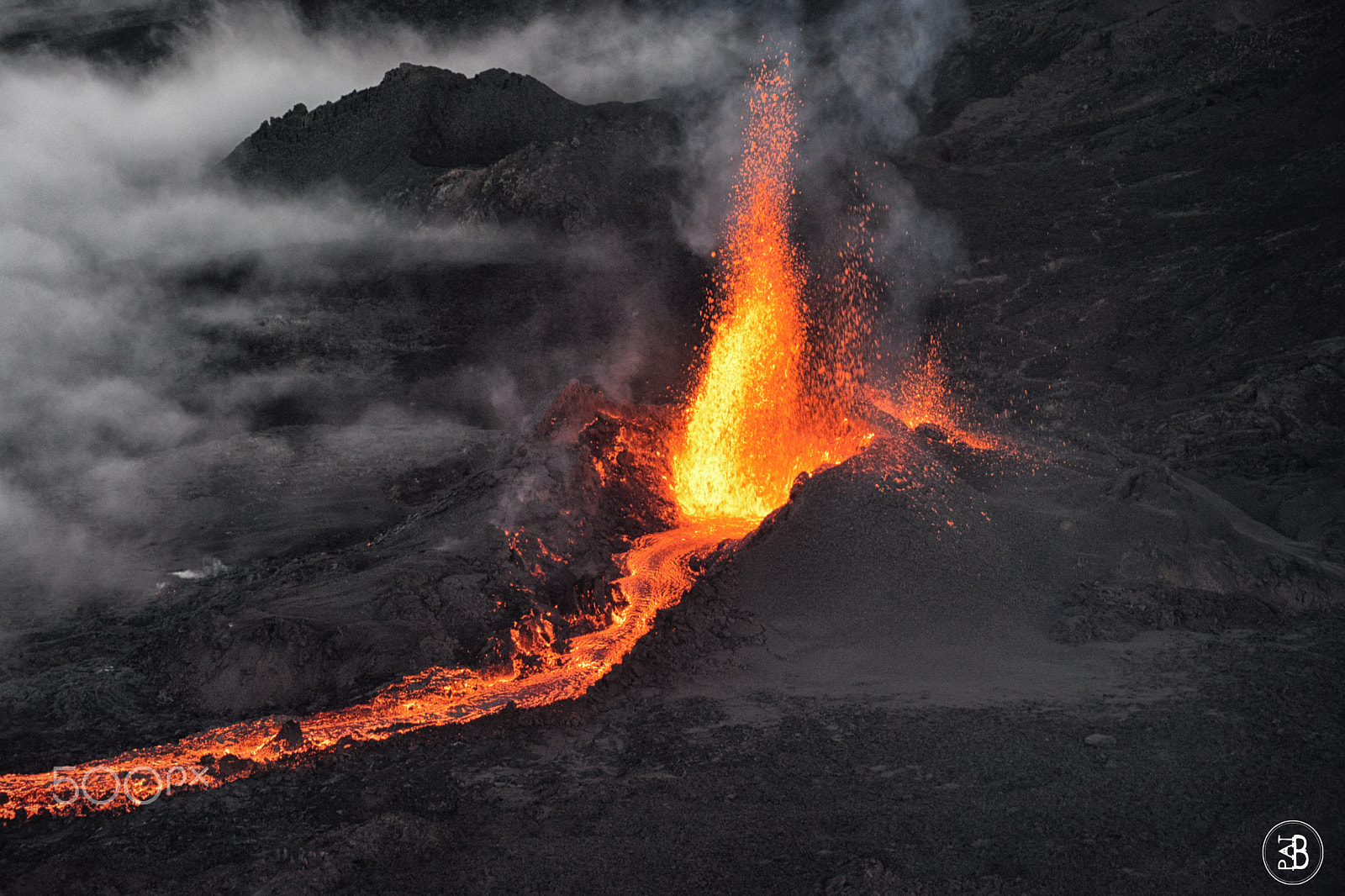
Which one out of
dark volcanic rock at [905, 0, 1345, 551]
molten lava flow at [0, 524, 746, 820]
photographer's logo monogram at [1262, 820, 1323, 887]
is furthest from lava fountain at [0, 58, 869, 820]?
dark volcanic rock at [905, 0, 1345, 551]

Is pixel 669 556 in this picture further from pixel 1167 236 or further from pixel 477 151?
pixel 477 151

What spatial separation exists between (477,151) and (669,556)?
1949cm

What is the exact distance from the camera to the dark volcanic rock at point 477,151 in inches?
860

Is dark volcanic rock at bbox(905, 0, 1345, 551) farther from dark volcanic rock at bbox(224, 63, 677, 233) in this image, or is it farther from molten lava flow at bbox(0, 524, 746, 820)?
dark volcanic rock at bbox(224, 63, 677, 233)

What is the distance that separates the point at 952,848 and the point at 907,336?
13749mm

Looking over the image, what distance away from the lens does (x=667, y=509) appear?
10.1m

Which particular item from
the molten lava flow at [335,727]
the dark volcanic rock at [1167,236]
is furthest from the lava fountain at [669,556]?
the dark volcanic rock at [1167,236]

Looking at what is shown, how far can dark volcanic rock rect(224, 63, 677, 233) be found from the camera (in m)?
21.8

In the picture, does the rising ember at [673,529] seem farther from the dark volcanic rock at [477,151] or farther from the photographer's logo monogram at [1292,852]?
the dark volcanic rock at [477,151]

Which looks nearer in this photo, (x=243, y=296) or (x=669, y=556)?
(x=669, y=556)

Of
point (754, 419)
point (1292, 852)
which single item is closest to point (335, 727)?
point (1292, 852)

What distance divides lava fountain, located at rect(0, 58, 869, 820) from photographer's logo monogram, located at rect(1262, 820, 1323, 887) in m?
3.97

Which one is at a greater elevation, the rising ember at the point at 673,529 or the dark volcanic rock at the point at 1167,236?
the dark volcanic rock at the point at 1167,236

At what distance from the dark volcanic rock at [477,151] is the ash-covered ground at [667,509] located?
12cm
